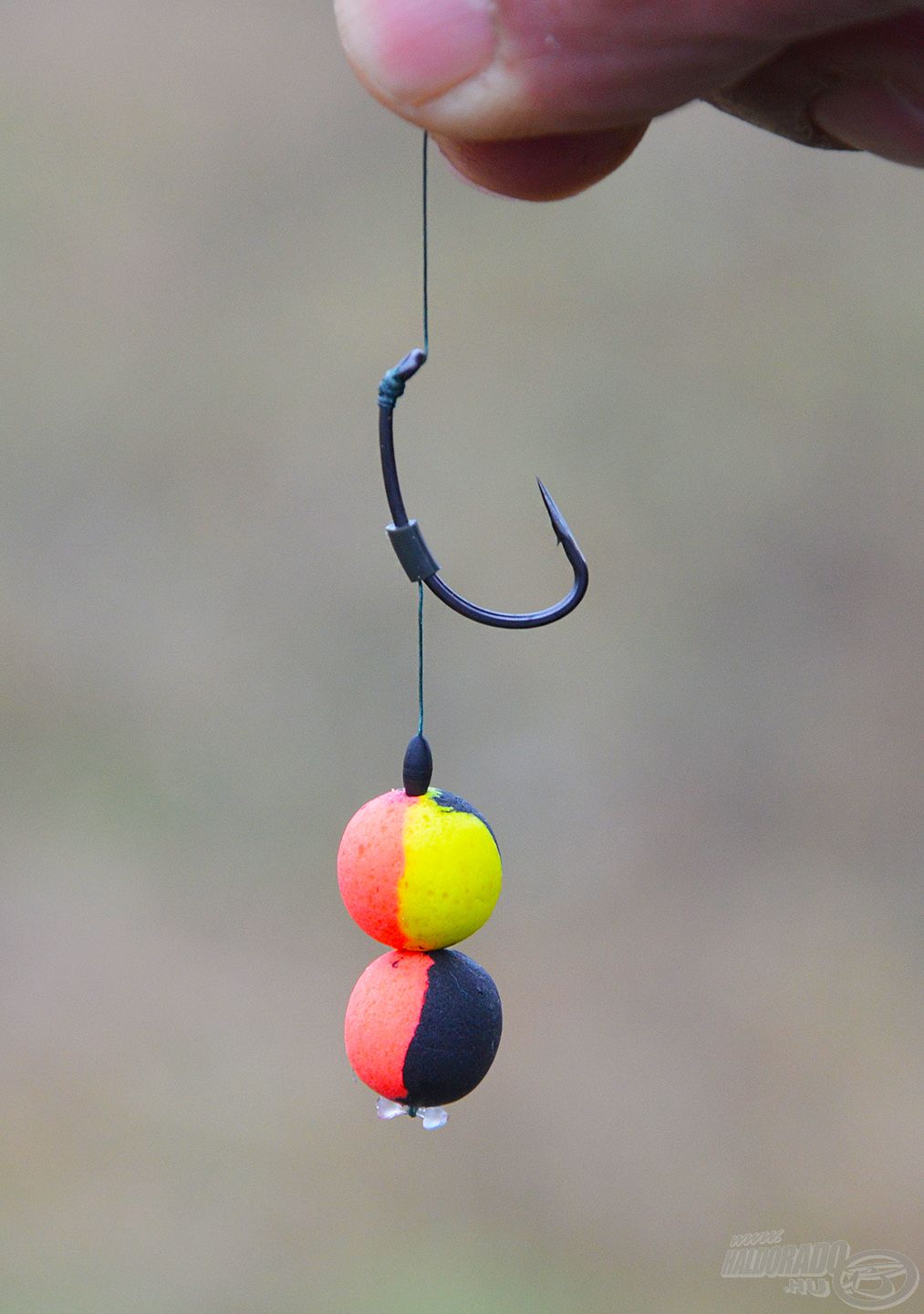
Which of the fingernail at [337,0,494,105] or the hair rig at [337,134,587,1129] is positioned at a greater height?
the fingernail at [337,0,494,105]

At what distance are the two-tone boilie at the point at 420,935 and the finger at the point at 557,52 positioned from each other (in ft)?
1.53

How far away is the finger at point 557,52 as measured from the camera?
838 mm

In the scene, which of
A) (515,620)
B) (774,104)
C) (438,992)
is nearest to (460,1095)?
(438,992)

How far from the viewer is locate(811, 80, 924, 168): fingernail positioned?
3.84 feet

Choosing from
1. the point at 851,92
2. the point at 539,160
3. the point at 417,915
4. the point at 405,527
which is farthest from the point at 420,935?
the point at 851,92

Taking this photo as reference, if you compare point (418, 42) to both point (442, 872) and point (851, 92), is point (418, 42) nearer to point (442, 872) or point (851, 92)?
point (851, 92)

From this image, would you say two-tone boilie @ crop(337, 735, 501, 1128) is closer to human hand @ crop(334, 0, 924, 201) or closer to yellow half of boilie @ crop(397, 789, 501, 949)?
yellow half of boilie @ crop(397, 789, 501, 949)

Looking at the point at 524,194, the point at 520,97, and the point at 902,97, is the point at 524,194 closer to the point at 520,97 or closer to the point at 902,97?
the point at 520,97

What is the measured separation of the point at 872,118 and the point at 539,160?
344mm

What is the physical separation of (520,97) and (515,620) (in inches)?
15.5

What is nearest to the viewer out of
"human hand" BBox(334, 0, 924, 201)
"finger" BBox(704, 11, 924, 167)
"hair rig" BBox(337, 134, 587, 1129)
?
"human hand" BBox(334, 0, 924, 201)

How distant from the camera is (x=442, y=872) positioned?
3.27 ft

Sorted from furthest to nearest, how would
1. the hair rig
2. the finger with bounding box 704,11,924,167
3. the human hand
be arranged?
the finger with bounding box 704,11,924,167 → the hair rig → the human hand

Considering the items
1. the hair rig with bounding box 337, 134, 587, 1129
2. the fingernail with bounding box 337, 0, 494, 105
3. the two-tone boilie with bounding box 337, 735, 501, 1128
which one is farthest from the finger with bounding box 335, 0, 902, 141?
the two-tone boilie with bounding box 337, 735, 501, 1128
